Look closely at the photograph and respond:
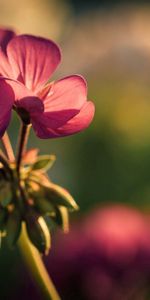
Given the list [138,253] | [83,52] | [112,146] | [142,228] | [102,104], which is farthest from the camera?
[83,52]

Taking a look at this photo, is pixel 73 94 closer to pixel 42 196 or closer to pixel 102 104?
pixel 42 196

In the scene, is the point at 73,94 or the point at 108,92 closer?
the point at 73,94

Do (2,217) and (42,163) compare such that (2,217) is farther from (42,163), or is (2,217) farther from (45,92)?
(45,92)

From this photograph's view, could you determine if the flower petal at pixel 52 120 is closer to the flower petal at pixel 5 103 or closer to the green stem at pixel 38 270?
the flower petal at pixel 5 103

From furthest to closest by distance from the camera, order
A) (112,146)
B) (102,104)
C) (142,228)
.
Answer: (102,104) → (112,146) → (142,228)

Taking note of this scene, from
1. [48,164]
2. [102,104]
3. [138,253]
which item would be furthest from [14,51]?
[102,104]

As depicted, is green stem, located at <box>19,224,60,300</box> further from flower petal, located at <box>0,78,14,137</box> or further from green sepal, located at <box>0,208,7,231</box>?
flower petal, located at <box>0,78,14,137</box>
